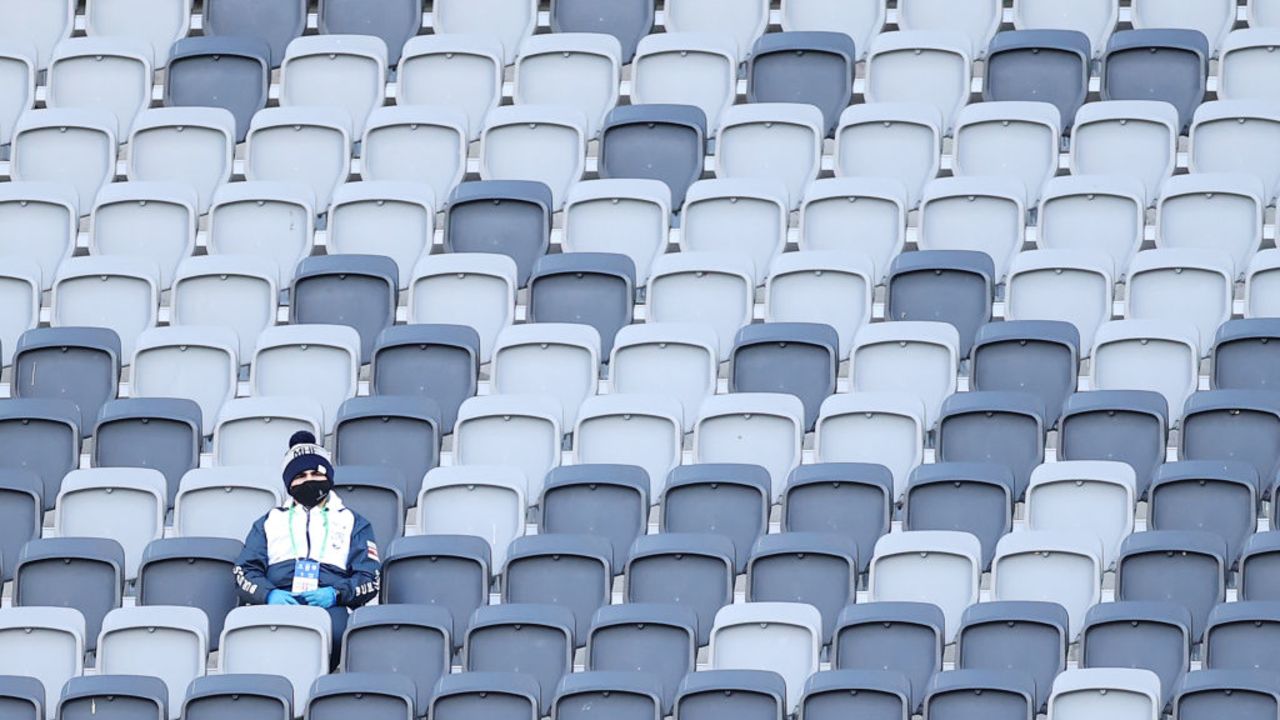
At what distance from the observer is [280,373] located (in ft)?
37.0

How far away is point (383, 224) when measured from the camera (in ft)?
39.4

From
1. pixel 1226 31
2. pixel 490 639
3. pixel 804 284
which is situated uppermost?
pixel 1226 31

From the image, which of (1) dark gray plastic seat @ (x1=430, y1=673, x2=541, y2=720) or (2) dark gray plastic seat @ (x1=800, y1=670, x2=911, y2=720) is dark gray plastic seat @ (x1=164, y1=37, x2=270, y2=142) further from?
(2) dark gray plastic seat @ (x1=800, y1=670, x2=911, y2=720)

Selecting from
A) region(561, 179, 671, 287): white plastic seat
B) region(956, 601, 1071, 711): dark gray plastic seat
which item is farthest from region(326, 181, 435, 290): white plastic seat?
region(956, 601, 1071, 711): dark gray plastic seat

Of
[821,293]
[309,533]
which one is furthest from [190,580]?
[821,293]

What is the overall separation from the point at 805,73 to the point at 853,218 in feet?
3.32

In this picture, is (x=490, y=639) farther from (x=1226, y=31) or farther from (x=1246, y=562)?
(x=1226, y=31)

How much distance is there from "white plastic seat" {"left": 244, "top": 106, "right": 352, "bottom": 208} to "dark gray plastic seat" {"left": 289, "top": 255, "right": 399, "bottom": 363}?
90 centimetres

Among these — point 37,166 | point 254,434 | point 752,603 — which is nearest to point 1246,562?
point 752,603

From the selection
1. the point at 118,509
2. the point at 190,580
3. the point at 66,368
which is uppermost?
the point at 66,368

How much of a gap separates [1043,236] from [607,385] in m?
1.76

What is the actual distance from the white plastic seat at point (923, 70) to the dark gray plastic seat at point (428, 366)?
2.32 meters

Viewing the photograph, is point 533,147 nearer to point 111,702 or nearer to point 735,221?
point 735,221

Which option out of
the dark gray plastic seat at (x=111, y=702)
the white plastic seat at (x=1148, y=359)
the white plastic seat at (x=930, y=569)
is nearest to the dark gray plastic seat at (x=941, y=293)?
the white plastic seat at (x=1148, y=359)
